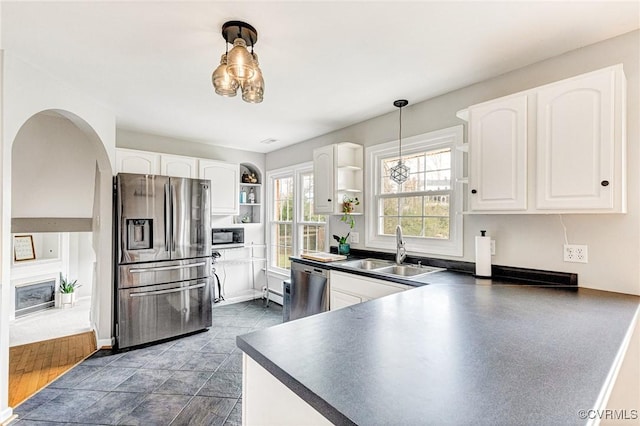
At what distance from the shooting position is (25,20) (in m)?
1.68

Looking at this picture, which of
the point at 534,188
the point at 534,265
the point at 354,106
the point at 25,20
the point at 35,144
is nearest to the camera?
the point at 25,20

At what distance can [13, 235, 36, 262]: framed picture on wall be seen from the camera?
414 centimetres

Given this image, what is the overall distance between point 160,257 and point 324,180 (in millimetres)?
1920

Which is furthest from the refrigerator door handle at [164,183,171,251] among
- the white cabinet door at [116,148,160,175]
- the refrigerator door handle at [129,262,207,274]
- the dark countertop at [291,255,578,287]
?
the dark countertop at [291,255,578,287]

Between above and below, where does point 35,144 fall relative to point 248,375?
above

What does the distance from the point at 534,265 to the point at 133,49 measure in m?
3.04

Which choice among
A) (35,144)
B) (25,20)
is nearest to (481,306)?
(25,20)

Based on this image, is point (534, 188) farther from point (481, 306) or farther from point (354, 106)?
point (354, 106)

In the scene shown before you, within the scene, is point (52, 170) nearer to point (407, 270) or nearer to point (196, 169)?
A: point (196, 169)

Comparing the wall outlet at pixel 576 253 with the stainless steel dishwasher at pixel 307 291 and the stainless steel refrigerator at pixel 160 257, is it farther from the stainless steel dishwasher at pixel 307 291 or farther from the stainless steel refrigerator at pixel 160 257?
the stainless steel refrigerator at pixel 160 257

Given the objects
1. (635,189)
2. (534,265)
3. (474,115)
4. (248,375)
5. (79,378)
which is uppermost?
(474,115)

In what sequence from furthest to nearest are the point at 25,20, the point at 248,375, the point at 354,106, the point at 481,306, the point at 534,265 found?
the point at 354,106, the point at 534,265, the point at 25,20, the point at 481,306, the point at 248,375

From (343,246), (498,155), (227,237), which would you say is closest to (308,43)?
(498,155)

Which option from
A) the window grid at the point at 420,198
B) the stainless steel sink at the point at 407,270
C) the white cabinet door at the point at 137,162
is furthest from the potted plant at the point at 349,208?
the white cabinet door at the point at 137,162
